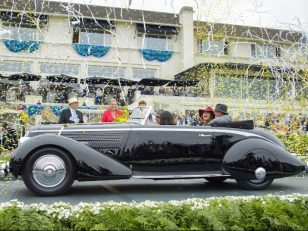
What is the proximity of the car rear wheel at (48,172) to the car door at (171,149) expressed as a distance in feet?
3.54

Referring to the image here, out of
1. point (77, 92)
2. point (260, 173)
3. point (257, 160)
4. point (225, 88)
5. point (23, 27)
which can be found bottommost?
point (260, 173)

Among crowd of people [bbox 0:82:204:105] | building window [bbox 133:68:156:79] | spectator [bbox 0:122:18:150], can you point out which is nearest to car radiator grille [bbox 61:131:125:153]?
spectator [bbox 0:122:18:150]

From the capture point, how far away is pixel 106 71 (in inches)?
1356

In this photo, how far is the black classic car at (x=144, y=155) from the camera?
5.97m

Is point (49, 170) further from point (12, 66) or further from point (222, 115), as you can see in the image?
point (12, 66)

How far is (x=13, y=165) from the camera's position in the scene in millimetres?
5930

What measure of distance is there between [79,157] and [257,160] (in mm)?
2954

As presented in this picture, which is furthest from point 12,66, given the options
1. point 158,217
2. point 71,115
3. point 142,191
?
point 158,217

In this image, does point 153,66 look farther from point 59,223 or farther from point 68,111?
point 59,223

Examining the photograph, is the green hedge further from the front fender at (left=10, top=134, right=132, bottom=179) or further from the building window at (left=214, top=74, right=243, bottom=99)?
the building window at (left=214, top=74, right=243, bottom=99)

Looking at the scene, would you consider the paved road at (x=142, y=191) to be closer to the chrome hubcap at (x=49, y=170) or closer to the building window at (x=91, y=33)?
the chrome hubcap at (x=49, y=170)

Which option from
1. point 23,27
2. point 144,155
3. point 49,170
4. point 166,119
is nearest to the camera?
point 49,170

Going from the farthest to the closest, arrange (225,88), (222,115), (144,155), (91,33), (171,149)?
1. (91,33)
2. (225,88)
3. (222,115)
4. (171,149)
5. (144,155)

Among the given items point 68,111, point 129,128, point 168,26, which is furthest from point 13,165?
point 168,26
